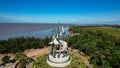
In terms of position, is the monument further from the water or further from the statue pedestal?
the water

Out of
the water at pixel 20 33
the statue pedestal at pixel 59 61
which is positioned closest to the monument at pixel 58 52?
the statue pedestal at pixel 59 61

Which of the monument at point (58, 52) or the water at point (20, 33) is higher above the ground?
the monument at point (58, 52)

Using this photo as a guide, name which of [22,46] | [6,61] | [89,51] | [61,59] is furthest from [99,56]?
[22,46]

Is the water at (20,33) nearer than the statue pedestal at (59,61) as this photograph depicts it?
No

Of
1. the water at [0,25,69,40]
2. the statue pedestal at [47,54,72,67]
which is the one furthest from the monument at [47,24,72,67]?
the water at [0,25,69,40]

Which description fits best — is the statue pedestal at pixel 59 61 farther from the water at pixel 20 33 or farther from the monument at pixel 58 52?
the water at pixel 20 33

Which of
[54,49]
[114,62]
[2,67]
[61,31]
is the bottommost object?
[2,67]

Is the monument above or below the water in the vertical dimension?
above

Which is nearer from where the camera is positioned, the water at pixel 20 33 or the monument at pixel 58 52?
the monument at pixel 58 52

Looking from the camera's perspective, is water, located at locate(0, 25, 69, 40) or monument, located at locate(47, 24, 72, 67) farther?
water, located at locate(0, 25, 69, 40)

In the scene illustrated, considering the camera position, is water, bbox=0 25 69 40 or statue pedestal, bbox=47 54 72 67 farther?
water, bbox=0 25 69 40

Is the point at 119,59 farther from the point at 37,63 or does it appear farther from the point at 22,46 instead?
the point at 22,46
